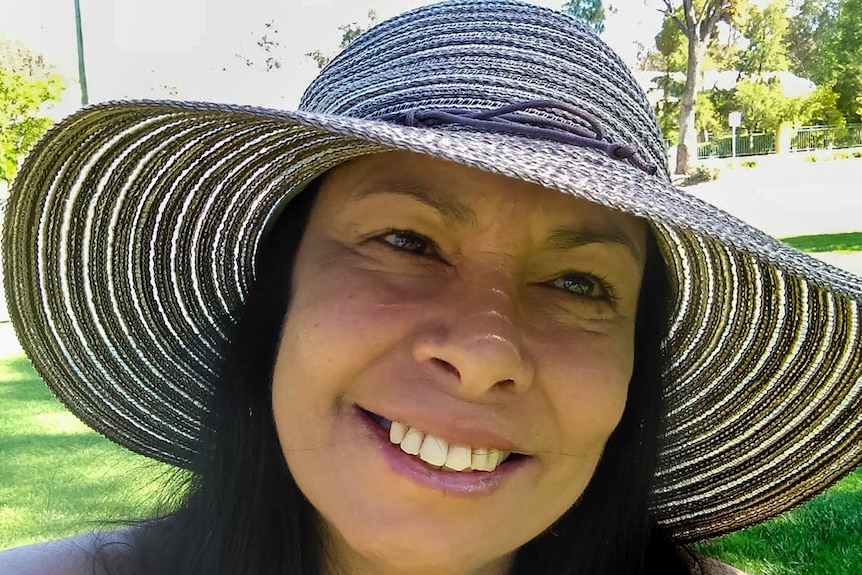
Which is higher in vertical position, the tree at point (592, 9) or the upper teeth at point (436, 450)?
the tree at point (592, 9)

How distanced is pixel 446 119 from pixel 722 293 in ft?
2.29

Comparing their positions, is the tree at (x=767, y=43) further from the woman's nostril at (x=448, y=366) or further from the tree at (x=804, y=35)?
the woman's nostril at (x=448, y=366)

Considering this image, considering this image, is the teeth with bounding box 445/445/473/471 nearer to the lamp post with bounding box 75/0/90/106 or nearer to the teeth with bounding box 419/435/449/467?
the teeth with bounding box 419/435/449/467

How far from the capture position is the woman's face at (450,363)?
3.52 feet

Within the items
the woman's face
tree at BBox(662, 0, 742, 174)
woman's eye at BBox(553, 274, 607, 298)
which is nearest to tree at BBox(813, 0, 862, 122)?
tree at BBox(662, 0, 742, 174)

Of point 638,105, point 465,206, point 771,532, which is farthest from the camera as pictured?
point 771,532

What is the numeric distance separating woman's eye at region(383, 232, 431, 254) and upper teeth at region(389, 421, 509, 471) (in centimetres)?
27

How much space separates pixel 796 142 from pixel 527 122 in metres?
32.8

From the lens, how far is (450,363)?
106 cm

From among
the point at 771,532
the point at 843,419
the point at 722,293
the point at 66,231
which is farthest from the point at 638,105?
the point at 771,532

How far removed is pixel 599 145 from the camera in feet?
3.64

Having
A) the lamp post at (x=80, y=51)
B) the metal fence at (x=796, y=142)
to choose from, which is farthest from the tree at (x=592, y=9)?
the lamp post at (x=80, y=51)

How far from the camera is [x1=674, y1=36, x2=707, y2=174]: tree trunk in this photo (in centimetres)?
1872

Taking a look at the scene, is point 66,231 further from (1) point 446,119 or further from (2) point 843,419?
(2) point 843,419
